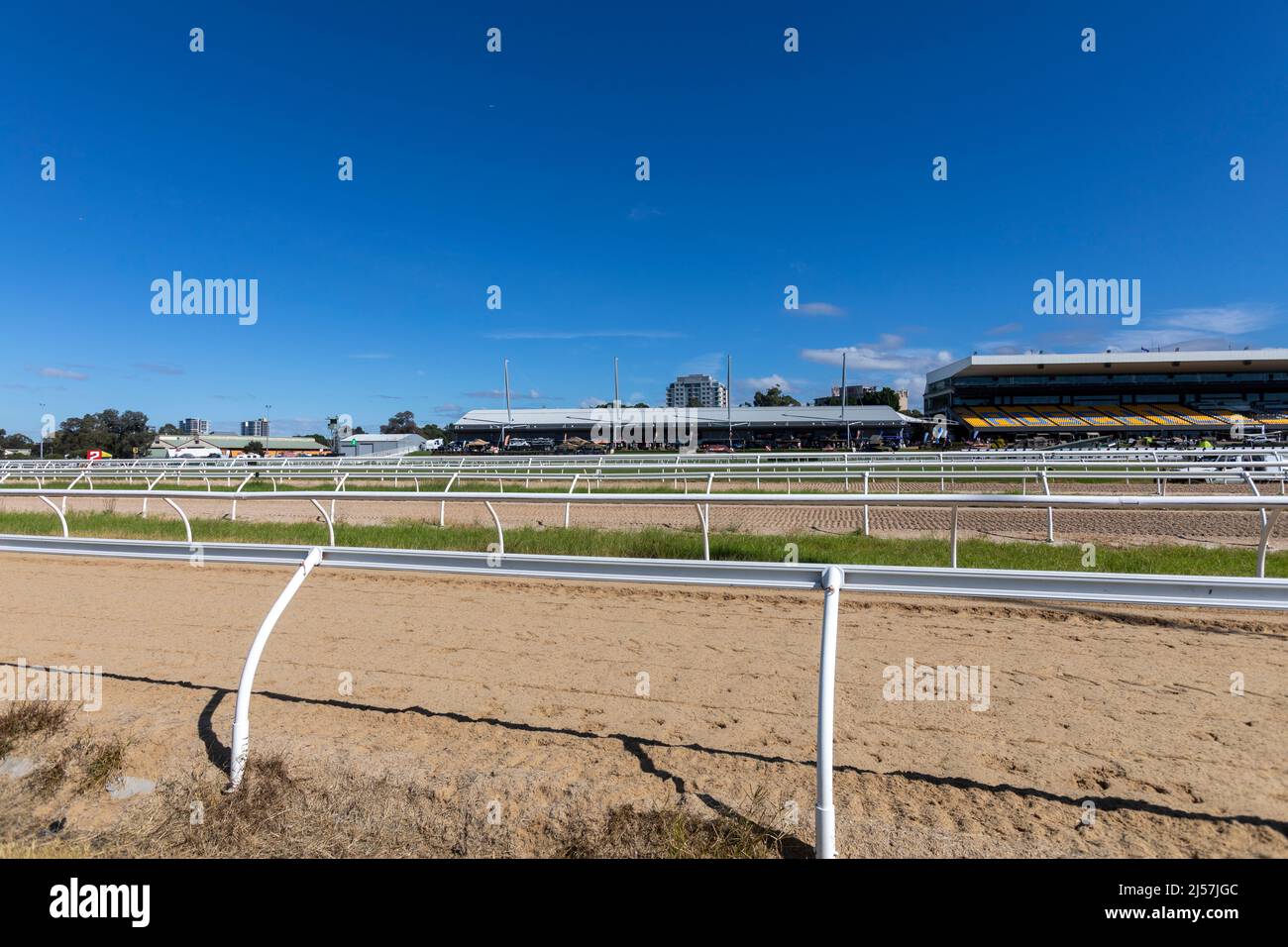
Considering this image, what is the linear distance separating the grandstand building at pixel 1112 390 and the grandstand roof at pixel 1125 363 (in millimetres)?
66

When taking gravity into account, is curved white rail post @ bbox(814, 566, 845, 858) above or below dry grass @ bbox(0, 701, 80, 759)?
above

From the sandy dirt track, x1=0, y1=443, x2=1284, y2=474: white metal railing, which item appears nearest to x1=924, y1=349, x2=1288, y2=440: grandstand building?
x1=0, y1=443, x2=1284, y2=474: white metal railing

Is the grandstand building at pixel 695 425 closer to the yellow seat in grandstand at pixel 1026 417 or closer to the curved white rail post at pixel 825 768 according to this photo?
the yellow seat in grandstand at pixel 1026 417

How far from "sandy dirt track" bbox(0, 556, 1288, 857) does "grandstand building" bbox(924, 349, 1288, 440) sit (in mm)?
46195

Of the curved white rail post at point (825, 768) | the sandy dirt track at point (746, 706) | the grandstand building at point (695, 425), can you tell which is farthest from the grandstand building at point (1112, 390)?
the curved white rail post at point (825, 768)

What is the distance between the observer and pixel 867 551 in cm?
733

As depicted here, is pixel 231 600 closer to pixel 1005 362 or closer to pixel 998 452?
pixel 998 452

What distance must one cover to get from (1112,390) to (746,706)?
5942 cm

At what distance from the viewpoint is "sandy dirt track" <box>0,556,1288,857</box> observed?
2455 millimetres

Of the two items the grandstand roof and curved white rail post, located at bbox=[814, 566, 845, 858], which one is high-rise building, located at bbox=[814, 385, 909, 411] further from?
curved white rail post, located at bbox=[814, 566, 845, 858]

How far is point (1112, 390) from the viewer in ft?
168

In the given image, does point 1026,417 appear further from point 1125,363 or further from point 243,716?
point 243,716
